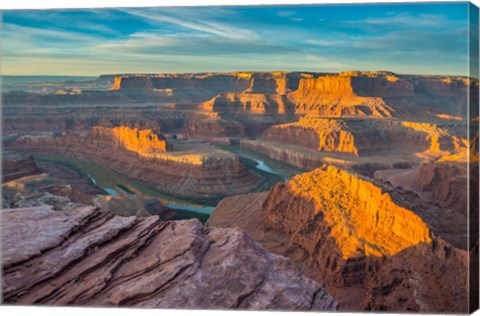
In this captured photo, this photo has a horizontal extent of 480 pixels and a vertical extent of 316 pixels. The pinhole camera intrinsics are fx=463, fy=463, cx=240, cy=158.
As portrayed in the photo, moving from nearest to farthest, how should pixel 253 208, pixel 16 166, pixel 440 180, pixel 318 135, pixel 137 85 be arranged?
pixel 253 208
pixel 440 180
pixel 16 166
pixel 318 135
pixel 137 85

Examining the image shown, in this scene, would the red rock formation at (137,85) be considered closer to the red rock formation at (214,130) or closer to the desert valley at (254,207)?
the desert valley at (254,207)

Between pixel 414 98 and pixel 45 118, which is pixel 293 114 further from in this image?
pixel 45 118

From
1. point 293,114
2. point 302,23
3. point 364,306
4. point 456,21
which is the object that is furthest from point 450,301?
point 293,114

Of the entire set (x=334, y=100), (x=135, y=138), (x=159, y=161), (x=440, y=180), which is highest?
(x=334, y=100)

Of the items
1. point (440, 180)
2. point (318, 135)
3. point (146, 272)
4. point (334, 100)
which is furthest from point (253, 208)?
point (334, 100)

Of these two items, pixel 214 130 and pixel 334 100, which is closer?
pixel 214 130

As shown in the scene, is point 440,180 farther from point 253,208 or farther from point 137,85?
point 137,85

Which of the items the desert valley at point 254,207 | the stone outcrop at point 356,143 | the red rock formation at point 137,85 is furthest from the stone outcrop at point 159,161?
the red rock formation at point 137,85

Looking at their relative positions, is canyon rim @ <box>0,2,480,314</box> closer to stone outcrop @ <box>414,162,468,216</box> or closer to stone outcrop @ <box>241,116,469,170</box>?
stone outcrop @ <box>414,162,468,216</box>
